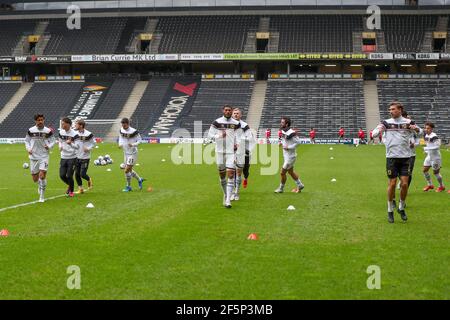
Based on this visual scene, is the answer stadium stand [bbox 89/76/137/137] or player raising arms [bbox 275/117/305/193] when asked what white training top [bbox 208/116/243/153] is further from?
stadium stand [bbox 89/76/137/137]

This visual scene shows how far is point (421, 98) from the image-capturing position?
64812 mm

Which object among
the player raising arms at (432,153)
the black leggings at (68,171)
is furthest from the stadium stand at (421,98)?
the black leggings at (68,171)

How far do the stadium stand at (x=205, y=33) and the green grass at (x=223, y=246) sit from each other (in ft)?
176

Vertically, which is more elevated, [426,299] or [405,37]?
[405,37]

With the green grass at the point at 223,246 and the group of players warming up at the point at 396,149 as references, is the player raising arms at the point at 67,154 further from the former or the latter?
the group of players warming up at the point at 396,149

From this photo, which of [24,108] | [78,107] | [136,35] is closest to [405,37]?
[136,35]

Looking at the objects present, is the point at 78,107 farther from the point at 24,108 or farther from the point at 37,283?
the point at 37,283

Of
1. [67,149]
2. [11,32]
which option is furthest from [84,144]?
[11,32]

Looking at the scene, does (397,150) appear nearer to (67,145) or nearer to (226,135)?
(226,135)

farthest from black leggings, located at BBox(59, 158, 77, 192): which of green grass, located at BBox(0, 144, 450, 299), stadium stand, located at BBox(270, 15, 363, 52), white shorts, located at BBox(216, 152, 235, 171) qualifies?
stadium stand, located at BBox(270, 15, 363, 52)

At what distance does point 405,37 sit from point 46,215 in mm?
61950

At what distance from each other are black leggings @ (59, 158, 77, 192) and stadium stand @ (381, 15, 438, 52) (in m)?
55.4

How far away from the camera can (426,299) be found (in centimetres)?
695
